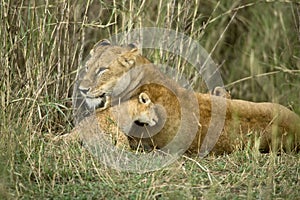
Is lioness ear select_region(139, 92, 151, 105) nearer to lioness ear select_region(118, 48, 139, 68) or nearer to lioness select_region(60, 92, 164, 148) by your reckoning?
lioness select_region(60, 92, 164, 148)

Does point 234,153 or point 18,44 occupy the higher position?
point 18,44

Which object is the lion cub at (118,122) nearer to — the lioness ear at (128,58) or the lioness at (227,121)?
the lioness at (227,121)

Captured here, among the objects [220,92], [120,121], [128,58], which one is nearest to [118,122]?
[120,121]

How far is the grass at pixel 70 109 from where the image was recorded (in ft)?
13.8

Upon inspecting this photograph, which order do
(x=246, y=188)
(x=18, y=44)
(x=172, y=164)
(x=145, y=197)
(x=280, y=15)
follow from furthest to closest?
(x=280, y=15) < (x=18, y=44) < (x=172, y=164) < (x=246, y=188) < (x=145, y=197)

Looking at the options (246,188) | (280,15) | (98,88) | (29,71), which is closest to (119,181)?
(246,188)

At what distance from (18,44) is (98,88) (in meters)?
0.79

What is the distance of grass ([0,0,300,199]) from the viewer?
420 cm

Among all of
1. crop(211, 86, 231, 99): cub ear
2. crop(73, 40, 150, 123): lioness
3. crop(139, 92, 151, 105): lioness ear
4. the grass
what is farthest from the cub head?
crop(211, 86, 231, 99): cub ear

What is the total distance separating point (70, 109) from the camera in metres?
5.67

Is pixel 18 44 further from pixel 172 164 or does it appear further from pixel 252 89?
pixel 252 89

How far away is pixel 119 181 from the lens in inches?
170

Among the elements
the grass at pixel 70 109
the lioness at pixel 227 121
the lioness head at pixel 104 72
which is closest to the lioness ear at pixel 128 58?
the lioness head at pixel 104 72

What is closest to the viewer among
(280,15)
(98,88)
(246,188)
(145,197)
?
(145,197)
